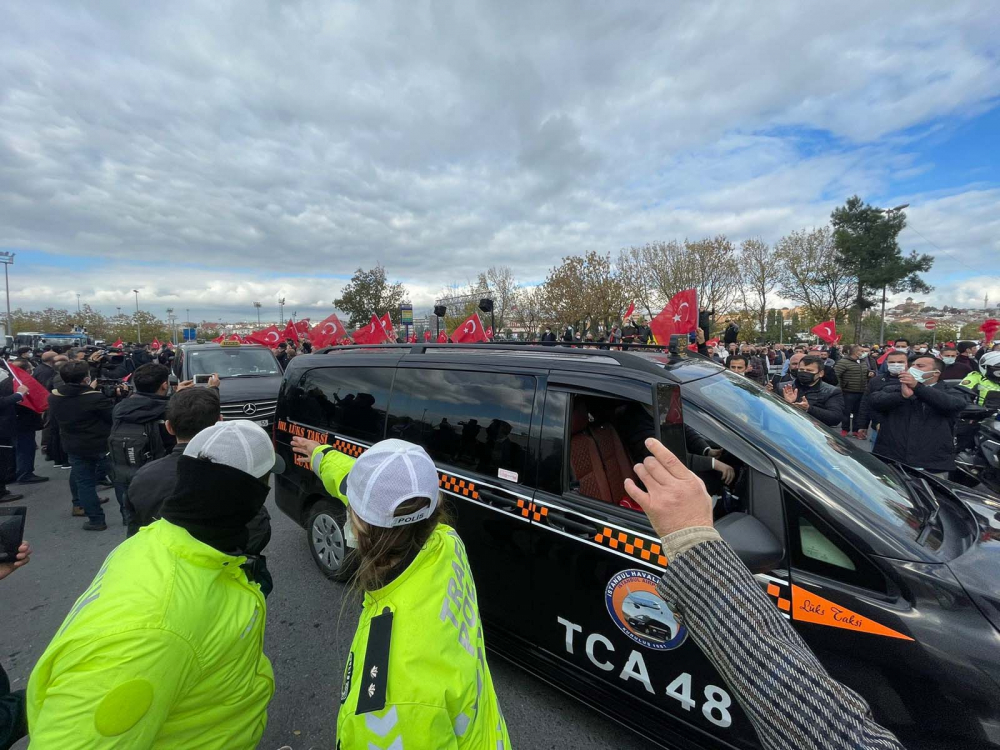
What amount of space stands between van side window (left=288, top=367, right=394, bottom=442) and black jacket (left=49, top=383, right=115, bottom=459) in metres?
2.45

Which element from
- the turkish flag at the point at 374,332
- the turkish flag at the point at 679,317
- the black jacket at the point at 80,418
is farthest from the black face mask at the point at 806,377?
the turkish flag at the point at 374,332

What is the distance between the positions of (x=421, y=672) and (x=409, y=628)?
0.09 metres

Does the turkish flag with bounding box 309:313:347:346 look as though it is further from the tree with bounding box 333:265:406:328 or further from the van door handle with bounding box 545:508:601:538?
the tree with bounding box 333:265:406:328

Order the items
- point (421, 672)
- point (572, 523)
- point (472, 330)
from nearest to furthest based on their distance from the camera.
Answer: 1. point (421, 672)
2. point (572, 523)
3. point (472, 330)

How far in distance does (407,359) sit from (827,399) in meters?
5.05

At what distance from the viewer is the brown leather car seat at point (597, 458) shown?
2480 millimetres

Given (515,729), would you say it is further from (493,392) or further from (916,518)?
(916,518)

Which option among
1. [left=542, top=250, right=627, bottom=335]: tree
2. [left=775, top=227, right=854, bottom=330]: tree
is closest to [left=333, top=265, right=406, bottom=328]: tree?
[left=542, top=250, right=627, bottom=335]: tree

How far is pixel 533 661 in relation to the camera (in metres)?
2.37

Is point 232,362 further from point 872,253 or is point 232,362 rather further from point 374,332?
point 872,253

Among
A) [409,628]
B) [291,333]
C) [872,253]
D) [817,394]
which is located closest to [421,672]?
[409,628]

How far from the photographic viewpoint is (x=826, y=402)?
525 centimetres

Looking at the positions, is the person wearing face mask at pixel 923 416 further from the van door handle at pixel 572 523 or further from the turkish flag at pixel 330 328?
the turkish flag at pixel 330 328

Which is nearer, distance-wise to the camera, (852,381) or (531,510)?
(531,510)
